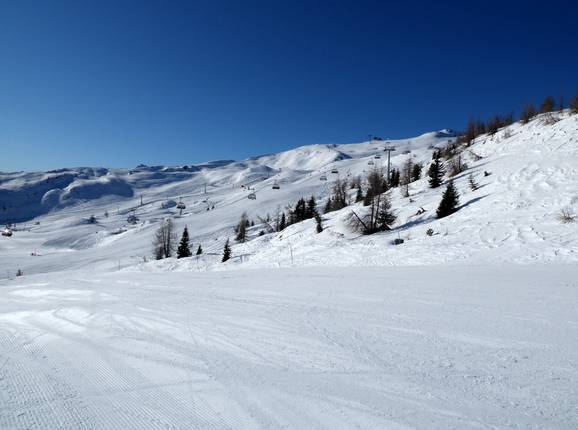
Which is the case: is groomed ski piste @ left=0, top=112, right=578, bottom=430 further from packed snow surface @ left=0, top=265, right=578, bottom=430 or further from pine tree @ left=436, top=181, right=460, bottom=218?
pine tree @ left=436, top=181, right=460, bottom=218

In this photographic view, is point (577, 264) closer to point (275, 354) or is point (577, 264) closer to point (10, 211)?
point (275, 354)

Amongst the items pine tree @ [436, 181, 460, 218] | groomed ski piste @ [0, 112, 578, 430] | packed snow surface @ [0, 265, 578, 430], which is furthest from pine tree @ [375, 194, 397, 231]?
packed snow surface @ [0, 265, 578, 430]

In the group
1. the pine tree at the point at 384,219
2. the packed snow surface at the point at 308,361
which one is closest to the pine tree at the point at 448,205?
the pine tree at the point at 384,219

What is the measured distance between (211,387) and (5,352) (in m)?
3.46

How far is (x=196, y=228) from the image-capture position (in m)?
83.6

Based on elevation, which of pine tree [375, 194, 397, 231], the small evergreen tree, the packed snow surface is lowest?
the packed snow surface

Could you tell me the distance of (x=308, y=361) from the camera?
150 inches

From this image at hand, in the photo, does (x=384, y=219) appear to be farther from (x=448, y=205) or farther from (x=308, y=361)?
(x=308, y=361)

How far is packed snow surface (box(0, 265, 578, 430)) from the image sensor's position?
9.18 feet

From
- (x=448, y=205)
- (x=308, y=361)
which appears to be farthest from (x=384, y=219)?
(x=308, y=361)

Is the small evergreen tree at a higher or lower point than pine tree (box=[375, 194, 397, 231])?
higher

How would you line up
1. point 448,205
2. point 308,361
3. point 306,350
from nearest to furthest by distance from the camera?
point 308,361
point 306,350
point 448,205

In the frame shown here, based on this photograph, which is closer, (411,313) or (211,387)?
(211,387)

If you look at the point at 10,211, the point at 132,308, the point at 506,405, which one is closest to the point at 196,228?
the point at 132,308
